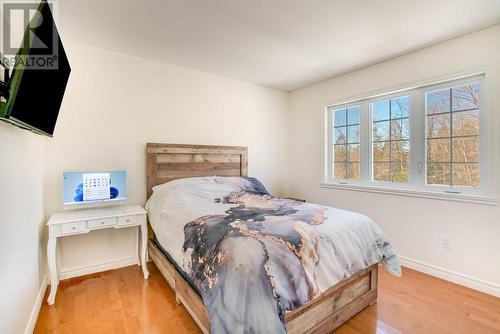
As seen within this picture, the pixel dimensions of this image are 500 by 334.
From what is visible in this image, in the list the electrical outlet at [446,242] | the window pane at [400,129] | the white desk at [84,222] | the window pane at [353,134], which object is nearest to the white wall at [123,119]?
the white desk at [84,222]

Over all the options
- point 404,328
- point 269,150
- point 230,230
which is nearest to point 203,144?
point 269,150

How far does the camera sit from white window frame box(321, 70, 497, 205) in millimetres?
2281

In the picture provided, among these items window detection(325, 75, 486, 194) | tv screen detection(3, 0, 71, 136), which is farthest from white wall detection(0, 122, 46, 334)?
window detection(325, 75, 486, 194)

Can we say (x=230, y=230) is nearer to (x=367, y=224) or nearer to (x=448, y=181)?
(x=367, y=224)

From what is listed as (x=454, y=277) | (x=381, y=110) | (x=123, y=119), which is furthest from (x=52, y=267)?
(x=381, y=110)

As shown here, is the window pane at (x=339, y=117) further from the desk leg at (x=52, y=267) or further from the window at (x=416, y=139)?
the desk leg at (x=52, y=267)

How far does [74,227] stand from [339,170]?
3.26 metres

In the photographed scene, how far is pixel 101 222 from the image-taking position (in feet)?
7.30

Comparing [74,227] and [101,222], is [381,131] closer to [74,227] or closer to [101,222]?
[101,222]

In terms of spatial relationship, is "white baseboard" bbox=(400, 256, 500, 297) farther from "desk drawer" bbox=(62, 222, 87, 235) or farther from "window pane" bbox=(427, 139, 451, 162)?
"desk drawer" bbox=(62, 222, 87, 235)

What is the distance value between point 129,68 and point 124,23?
2.20 feet

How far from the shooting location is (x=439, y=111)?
2600mm

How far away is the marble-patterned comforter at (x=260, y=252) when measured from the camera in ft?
4.08

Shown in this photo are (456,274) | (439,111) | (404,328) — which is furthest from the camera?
(439,111)
